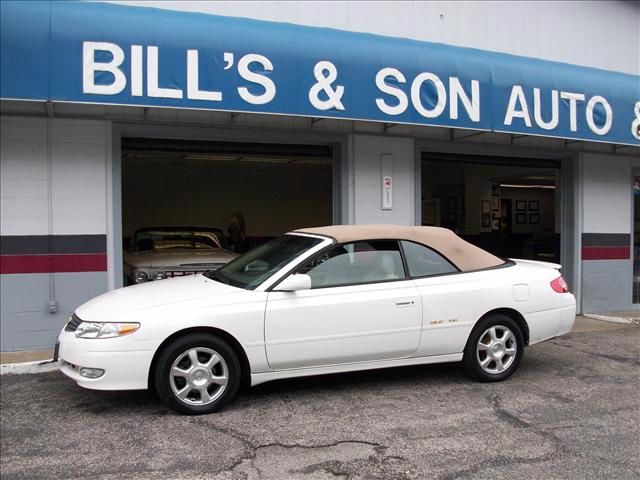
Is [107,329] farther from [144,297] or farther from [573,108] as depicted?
[573,108]

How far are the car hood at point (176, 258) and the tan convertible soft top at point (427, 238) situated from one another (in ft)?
9.02

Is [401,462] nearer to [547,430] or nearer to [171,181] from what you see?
[547,430]

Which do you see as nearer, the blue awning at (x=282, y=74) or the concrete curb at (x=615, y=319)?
the blue awning at (x=282, y=74)

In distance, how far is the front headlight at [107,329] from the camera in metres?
4.44

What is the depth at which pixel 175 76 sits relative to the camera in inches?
256

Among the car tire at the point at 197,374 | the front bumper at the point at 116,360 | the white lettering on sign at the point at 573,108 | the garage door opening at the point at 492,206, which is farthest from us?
the garage door opening at the point at 492,206

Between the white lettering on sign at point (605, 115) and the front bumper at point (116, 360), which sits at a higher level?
the white lettering on sign at point (605, 115)

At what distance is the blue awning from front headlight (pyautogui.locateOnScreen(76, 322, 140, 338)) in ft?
9.35

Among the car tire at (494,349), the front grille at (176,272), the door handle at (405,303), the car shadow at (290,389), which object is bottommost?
the car shadow at (290,389)

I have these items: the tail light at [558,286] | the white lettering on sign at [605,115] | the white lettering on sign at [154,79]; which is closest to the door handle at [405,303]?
the tail light at [558,286]

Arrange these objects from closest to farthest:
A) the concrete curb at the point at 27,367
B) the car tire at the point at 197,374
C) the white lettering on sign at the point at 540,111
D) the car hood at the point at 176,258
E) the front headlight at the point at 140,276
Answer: the car tire at the point at 197,374 < the concrete curb at the point at 27,367 < the front headlight at the point at 140,276 < the car hood at the point at 176,258 < the white lettering on sign at the point at 540,111

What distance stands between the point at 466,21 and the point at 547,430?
706 cm

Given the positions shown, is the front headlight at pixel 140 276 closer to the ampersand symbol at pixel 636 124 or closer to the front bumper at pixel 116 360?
the front bumper at pixel 116 360

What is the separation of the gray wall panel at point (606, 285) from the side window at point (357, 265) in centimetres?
608
